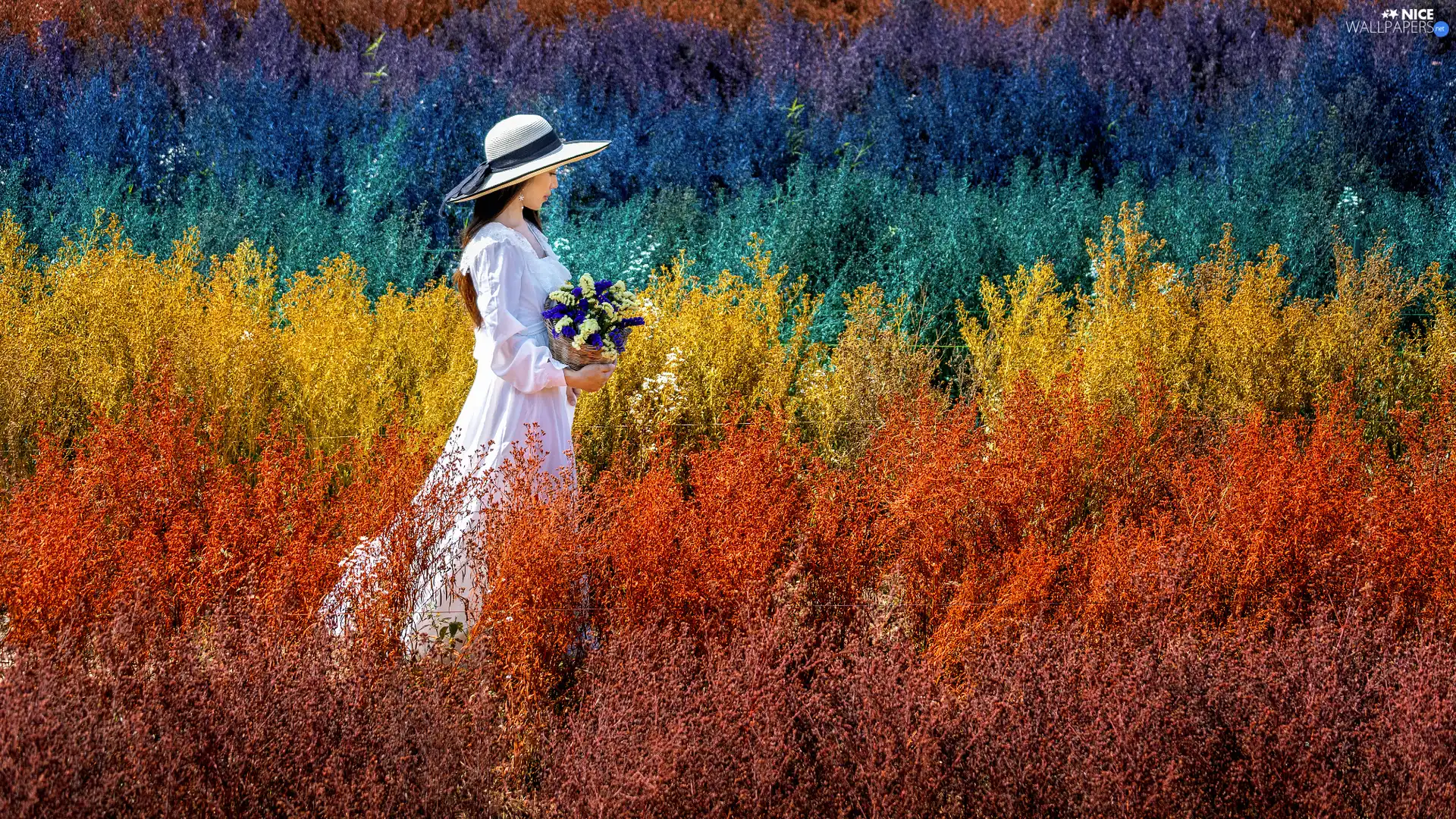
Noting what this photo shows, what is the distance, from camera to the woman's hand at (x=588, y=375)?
2957 millimetres

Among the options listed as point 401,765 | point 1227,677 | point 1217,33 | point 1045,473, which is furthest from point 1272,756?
point 1217,33

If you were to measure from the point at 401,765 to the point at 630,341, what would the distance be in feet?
7.37

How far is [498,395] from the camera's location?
2.95 meters

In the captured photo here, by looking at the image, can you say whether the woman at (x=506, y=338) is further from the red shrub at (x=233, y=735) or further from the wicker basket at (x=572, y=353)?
the red shrub at (x=233, y=735)

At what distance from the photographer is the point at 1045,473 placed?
10.0ft


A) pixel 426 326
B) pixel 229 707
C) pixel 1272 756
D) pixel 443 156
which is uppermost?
pixel 443 156

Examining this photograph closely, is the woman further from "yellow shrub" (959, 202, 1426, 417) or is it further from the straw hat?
"yellow shrub" (959, 202, 1426, 417)

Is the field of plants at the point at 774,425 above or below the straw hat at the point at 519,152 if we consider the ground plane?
below

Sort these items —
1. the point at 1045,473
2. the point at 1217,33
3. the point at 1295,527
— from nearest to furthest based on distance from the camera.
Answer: the point at 1295,527 < the point at 1045,473 < the point at 1217,33

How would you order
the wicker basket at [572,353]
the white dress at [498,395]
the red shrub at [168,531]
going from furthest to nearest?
the wicker basket at [572,353] < the white dress at [498,395] < the red shrub at [168,531]

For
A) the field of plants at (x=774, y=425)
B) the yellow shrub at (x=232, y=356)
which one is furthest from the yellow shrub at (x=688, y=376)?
the yellow shrub at (x=232, y=356)

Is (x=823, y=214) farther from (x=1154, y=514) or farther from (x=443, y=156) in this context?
(x=1154, y=514)

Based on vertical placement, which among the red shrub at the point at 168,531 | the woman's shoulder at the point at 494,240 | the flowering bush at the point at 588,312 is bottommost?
the red shrub at the point at 168,531

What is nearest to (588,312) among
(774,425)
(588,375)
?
(588,375)
